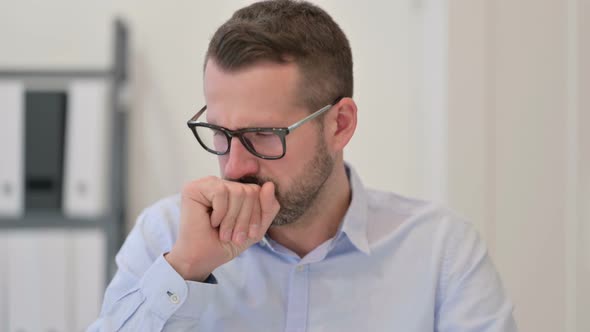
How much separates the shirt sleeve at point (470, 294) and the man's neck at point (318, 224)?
24 centimetres

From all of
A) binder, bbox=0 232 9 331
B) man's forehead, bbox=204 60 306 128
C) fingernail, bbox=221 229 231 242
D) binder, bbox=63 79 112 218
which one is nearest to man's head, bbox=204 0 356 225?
man's forehead, bbox=204 60 306 128

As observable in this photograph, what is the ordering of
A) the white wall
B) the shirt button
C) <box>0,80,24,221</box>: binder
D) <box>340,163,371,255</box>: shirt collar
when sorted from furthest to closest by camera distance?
<box>0,80,24,221</box>: binder → the white wall → <box>340,163,371,255</box>: shirt collar → the shirt button

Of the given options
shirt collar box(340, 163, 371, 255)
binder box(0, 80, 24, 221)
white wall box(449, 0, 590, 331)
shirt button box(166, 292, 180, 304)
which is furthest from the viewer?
binder box(0, 80, 24, 221)

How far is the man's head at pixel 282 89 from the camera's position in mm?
1125

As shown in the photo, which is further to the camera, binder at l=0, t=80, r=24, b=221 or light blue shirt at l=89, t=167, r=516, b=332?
binder at l=0, t=80, r=24, b=221

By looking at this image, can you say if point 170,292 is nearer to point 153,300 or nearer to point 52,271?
point 153,300

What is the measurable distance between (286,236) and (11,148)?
1196 mm

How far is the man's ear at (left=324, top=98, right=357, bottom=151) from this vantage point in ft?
4.08

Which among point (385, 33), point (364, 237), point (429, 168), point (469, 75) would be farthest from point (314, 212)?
point (385, 33)

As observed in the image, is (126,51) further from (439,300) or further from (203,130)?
(439,300)

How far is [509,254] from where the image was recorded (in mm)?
1727

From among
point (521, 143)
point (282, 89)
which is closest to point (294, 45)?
point (282, 89)

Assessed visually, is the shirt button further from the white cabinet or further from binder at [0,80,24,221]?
binder at [0,80,24,221]

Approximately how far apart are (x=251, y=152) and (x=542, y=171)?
36.8 inches
